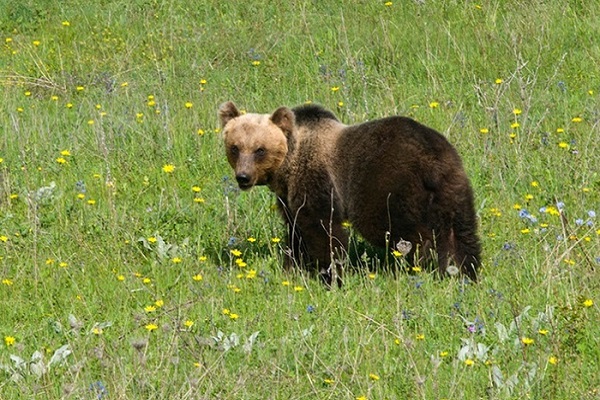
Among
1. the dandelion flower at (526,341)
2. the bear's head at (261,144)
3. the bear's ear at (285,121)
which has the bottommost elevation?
the dandelion flower at (526,341)

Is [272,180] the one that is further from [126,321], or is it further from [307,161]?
[126,321]

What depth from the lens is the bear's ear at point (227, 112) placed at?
8.09 m

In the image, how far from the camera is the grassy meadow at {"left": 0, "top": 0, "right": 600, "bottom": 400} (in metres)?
5.56

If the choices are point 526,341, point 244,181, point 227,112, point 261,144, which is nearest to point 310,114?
point 261,144

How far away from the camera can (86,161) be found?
910 centimetres

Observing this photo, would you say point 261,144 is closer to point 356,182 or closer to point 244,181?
point 244,181

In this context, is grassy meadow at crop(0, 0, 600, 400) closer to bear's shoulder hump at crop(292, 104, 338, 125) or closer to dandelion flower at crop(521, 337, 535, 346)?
dandelion flower at crop(521, 337, 535, 346)

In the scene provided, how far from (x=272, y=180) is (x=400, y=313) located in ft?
7.22

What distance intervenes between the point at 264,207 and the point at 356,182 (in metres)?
1.06

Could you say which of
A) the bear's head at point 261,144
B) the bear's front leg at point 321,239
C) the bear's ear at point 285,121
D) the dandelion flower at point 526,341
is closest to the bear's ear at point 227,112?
the bear's head at point 261,144

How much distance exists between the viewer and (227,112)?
8117 mm

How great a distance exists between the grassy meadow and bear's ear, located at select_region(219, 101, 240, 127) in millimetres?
548

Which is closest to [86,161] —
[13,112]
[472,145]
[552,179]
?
[13,112]

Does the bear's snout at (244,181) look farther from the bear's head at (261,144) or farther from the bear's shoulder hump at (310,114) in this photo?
the bear's shoulder hump at (310,114)
